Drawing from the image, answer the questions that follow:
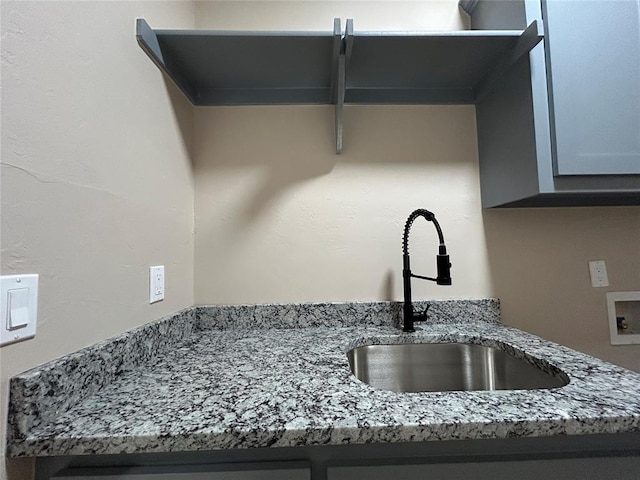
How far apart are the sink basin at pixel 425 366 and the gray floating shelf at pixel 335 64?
0.81 meters

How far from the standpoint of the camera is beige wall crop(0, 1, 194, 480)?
19.4 inches

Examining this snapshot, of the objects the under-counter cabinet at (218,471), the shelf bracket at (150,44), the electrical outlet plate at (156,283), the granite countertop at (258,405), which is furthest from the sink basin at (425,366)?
the shelf bracket at (150,44)

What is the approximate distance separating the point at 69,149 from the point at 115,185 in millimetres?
145

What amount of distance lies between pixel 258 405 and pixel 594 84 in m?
1.29

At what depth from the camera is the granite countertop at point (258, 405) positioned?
0.46 meters

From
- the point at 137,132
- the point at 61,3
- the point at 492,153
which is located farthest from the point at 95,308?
the point at 492,153

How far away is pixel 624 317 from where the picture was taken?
122 cm

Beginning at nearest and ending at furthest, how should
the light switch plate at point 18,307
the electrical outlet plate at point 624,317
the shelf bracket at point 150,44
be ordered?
the light switch plate at point 18,307 → the shelf bracket at point 150,44 → the electrical outlet plate at point 624,317

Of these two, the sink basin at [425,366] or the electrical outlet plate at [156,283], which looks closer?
the electrical outlet plate at [156,283]

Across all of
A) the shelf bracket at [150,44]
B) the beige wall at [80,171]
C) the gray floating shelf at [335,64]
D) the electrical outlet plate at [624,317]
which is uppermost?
the gray floating shelf at [335,64]

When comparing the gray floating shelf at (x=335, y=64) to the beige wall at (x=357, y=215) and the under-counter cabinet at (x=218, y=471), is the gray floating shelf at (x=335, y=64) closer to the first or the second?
the beige wall at (x=357, y=215)

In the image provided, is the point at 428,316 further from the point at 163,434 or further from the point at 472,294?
the point at 163,434

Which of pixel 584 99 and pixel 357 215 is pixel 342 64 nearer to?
pixel 357 215

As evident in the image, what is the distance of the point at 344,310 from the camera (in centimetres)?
117
